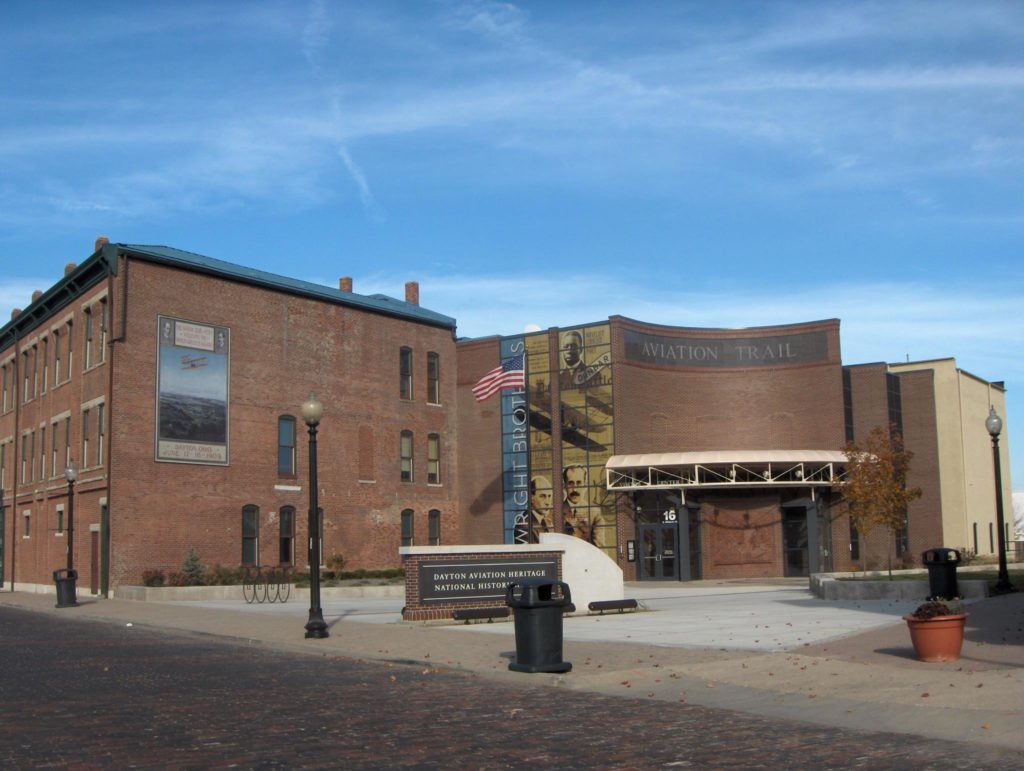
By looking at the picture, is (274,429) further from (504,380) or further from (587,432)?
(587,432)

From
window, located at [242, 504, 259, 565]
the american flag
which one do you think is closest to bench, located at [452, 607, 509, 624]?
the american flag

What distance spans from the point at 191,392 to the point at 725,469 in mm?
21939

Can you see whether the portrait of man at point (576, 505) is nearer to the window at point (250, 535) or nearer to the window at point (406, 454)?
the window at point (406, 454)

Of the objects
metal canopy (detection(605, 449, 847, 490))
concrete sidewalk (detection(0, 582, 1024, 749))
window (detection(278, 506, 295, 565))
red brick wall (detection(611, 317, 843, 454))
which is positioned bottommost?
concrete sidewalk (detection(0, 582, 1024, 749))

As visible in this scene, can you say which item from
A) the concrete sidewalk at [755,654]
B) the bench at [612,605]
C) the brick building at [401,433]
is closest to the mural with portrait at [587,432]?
the brick building at [401,433]

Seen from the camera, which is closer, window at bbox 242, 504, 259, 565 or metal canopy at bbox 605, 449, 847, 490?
window at bbox 242, 504, 259, 565

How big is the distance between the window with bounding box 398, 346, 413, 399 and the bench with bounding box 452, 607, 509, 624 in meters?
27.0

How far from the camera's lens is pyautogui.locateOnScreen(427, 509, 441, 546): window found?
166ft

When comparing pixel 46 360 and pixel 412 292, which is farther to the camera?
pixel 412 292

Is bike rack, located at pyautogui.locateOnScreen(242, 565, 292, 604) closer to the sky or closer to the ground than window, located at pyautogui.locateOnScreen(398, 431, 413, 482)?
closer to the ground

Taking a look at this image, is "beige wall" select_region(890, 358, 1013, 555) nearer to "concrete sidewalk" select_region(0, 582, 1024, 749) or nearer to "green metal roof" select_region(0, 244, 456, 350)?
"green metal roof" select_region(0, 244, 456, 350)

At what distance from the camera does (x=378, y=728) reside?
10.6 meters

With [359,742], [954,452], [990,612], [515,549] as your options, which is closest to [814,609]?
[990,612]

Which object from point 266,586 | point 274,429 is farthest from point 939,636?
point 274,429
